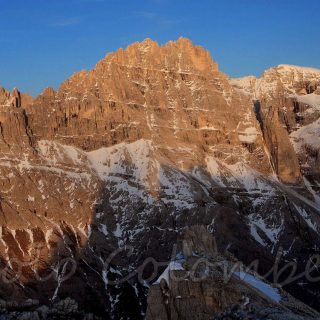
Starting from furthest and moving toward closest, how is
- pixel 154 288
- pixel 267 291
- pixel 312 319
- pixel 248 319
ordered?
1. pixel 267 291
2. pixel 154 288
3. pixel 312 319
4. pixel 248 319

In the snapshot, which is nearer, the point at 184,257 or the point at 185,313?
the point at 185,313

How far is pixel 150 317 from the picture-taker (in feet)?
380

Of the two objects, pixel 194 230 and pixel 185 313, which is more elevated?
pixel 194 230

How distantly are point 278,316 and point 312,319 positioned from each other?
538 centimetres

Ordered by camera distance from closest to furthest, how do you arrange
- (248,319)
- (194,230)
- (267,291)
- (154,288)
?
(248,319), (154,288), (267,291), (194,230)

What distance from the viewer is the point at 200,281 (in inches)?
4368

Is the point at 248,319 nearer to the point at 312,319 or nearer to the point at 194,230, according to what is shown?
the point at 312,319

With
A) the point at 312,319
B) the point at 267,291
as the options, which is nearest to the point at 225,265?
the point at 267,291

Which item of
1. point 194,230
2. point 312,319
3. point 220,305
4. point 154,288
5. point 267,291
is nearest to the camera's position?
point 312,319

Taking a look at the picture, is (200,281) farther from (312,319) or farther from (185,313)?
(312,319)

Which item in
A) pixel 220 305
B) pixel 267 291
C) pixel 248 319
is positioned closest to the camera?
pixel 248 319

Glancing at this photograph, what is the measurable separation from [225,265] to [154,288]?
1112 cm

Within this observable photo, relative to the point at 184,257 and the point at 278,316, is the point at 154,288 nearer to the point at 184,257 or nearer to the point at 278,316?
the point at 184,257

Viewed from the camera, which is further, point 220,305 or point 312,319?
point 220,305
